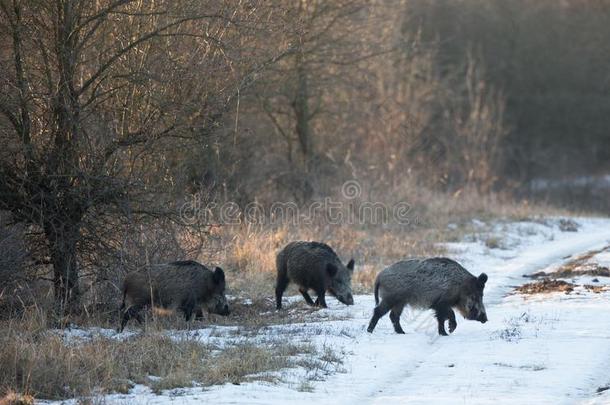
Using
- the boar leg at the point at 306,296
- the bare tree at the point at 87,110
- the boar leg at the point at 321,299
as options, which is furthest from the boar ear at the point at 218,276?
the boar leg at the point at 306,296

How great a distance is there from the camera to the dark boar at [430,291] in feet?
34.9

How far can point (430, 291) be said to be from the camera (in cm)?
1073

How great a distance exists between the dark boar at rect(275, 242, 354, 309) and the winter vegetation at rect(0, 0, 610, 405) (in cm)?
3

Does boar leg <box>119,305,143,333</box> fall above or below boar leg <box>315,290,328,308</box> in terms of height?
above

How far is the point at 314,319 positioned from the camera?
11.5 m

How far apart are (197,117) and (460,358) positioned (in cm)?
530

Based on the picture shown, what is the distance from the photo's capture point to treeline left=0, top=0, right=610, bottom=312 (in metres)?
10.7

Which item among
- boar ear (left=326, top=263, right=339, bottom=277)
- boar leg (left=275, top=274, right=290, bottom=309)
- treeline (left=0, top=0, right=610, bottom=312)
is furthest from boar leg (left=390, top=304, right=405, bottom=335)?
treeline (left=0, top=0, right=610, bottom=312)

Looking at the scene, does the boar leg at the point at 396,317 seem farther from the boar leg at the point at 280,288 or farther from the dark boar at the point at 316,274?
the boar leg at the point at 280,288

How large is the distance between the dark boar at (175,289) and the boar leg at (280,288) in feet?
4.24

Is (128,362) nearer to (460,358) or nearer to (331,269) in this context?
(460,358)

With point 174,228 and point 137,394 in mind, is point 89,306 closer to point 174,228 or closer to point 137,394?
point 174,228

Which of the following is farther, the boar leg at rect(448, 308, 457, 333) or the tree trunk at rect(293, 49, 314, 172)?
the tree trunk at rect(293, 49, 314, 172)

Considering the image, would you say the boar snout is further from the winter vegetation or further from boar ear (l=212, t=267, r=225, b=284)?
boar ear (l=212, t=267, r=225, b=284)
